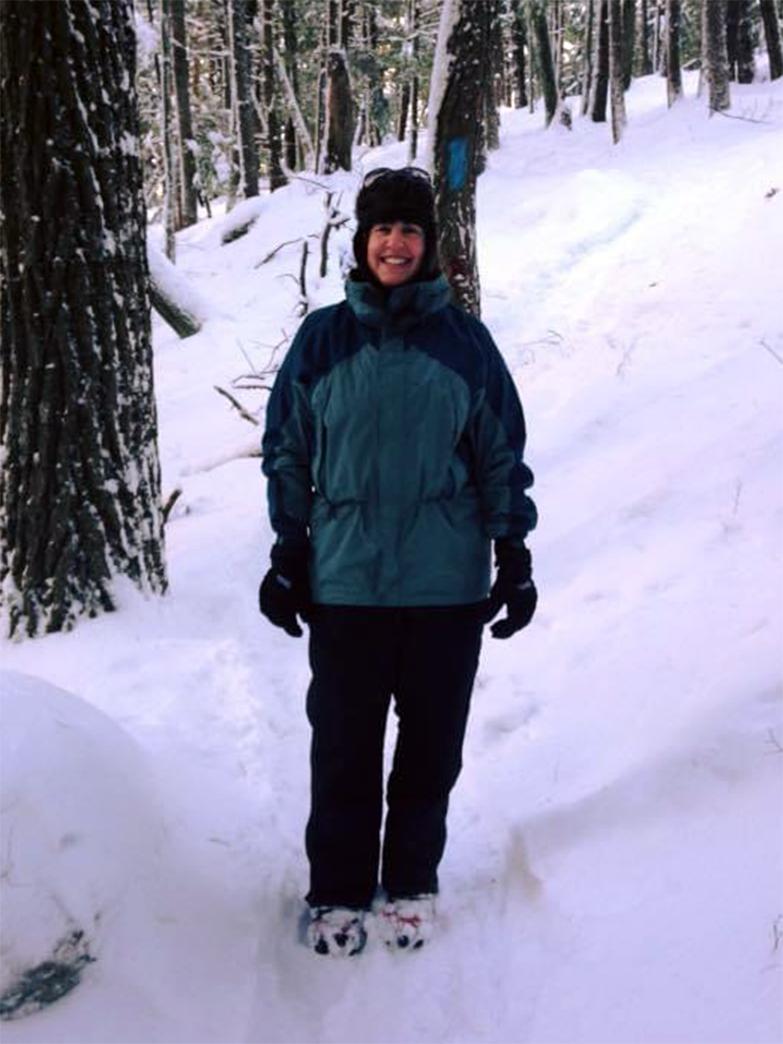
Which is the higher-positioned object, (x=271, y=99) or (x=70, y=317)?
(x=271, y=99)

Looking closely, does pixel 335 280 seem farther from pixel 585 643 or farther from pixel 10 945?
pixel 10 945

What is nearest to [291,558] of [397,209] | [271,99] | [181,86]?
[397,209]

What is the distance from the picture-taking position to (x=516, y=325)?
34.1 ft

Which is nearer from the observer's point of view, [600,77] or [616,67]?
[616,67]

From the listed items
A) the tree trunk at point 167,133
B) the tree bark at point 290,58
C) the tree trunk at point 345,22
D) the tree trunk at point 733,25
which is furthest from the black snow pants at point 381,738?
the tree trunk at point 733,25

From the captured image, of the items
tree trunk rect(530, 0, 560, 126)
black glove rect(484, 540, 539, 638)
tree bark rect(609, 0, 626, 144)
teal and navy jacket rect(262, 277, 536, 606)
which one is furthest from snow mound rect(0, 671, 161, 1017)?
tree trunk rect(530, 0, 560, 126)

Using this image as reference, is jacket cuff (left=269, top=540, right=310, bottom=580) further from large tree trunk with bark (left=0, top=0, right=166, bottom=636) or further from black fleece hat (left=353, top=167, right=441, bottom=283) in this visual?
large tree trunk with bark (left=0, top=0, right=166, bottom=636)

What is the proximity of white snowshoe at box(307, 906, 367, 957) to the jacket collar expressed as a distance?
5.59 ft

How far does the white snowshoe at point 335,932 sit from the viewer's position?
271 cm

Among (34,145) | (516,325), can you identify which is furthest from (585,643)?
(516,325)

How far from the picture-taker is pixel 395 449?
248 centimetres

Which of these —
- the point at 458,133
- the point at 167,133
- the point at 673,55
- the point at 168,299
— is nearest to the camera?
the point at 458,133

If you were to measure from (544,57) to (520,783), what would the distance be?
73.9 ft

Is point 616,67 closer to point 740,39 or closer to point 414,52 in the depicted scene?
point 414,52
